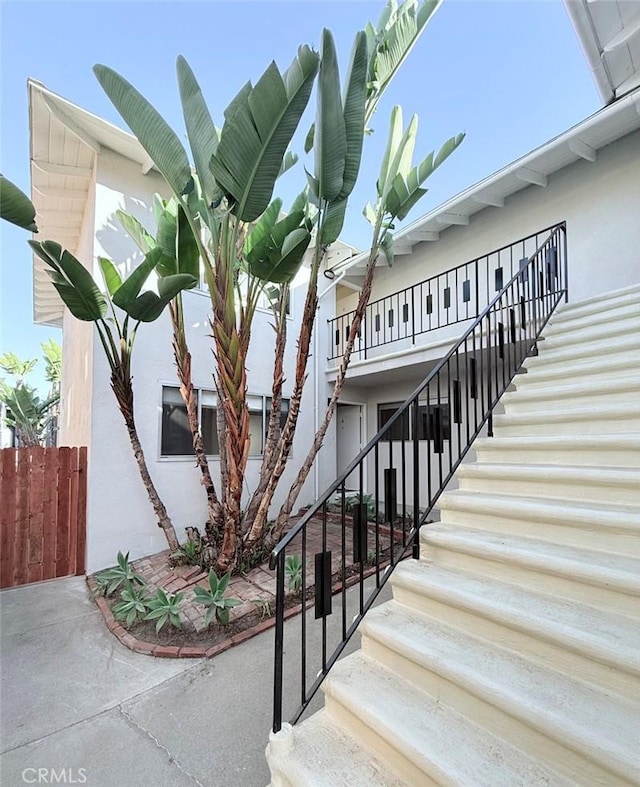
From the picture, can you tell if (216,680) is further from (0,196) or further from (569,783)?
(0,196)

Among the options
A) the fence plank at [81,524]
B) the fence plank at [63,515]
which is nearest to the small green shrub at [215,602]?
the fence plank at [81,524]

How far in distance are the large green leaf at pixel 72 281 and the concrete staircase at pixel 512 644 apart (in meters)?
4.14

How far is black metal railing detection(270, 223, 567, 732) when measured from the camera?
2113 mm

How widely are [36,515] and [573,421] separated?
6.52 meters

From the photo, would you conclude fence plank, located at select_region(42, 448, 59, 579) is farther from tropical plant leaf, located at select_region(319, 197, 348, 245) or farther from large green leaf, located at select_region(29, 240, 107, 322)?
tropical plant leaf, located at select_region(319, 197, 348, 245)

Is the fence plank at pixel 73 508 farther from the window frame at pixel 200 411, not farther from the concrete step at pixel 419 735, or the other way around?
the concrete step at pixel 419 735

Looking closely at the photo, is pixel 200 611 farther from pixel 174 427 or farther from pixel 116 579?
pixel 174 427

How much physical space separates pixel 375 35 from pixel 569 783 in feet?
21.6

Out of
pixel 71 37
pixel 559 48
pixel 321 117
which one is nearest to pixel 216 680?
pixel 321 117

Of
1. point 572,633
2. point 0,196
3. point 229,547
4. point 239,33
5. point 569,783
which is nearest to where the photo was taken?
point 569,783

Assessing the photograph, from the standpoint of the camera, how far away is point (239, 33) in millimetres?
5121

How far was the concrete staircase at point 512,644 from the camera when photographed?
1469mm

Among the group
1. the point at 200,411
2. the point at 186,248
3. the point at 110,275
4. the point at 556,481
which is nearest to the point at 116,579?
the point at 200,411

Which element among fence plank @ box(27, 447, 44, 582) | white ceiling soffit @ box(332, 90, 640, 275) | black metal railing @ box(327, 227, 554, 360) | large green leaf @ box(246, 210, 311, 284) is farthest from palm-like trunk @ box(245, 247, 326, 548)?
white ceiling soffit @ box(332, 90, 640, 275)
